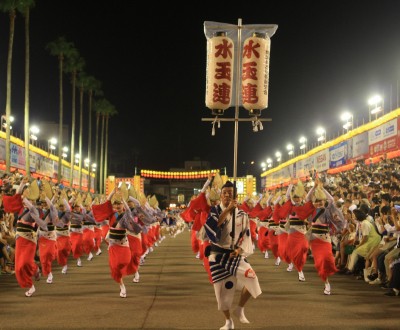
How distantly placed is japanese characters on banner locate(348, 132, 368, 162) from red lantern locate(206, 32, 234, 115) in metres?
23.1

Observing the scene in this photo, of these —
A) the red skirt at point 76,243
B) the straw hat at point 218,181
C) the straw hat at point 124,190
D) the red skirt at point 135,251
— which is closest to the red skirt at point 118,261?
the red skirt at point 135,251

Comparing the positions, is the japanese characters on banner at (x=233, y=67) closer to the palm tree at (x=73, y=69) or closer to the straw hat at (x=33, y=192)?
the straw hat at (x=33, y=192)

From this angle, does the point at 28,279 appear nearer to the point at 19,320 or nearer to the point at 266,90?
the point at 19,320

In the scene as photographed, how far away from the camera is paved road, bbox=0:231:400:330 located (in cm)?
809

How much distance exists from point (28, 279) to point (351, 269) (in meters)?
7.76

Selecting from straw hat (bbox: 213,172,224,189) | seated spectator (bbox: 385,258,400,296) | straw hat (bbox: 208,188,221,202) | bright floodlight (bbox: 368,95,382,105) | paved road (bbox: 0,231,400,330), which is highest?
bright floodlight (bbox: 368,95,382,105)

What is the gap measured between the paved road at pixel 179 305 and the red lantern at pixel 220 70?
3619 millimetres

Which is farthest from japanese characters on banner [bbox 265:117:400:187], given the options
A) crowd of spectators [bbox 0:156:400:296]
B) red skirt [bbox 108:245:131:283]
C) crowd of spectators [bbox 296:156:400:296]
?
red skirt [bbox 108:245:131:283]

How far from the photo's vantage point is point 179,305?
9680mm

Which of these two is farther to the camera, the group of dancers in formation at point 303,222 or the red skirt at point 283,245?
the red skirt at point 283,245

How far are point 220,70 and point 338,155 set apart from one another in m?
29.5

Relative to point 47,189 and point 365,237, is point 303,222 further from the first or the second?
point 47,189

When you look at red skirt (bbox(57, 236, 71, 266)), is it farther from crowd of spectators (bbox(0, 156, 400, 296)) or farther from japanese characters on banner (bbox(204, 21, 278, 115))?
japanese characters on banner (bbox(204, 21, 278, 115))

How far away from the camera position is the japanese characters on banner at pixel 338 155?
122 feet
